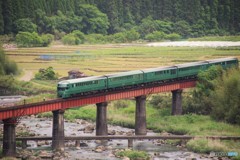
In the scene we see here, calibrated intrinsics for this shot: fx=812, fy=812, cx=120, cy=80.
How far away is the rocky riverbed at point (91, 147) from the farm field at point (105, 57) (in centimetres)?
4336

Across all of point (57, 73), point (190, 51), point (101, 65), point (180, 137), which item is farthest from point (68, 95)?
point (190, 51)

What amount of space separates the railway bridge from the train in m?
0.79

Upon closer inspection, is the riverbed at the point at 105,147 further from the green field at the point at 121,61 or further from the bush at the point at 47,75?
the bush at the point at 47,75

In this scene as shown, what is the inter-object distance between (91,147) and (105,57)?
78.4 meters

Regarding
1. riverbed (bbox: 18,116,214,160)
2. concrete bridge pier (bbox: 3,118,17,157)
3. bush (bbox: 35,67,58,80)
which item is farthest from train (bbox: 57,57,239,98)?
bush (bbox: 35,67,58,80)

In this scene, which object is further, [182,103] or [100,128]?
[182,103]

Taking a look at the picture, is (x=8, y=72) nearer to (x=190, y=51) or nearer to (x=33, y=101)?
(x=190, y=51)

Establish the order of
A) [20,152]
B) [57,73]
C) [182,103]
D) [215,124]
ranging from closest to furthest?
[20,152]
[215,124]
[182,103]
[57,73]

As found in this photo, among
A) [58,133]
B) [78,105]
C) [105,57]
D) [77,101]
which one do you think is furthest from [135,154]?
[105,57]

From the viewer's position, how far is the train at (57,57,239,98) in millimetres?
104750

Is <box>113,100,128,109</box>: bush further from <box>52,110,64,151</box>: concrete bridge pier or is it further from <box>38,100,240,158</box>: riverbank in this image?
<box>52,110,64,151</box>: concrete bridge pier

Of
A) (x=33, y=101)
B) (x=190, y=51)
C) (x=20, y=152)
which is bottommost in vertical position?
(x=20, y=152)

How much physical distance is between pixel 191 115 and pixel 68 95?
25997 millimetres

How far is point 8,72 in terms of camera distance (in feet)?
550
